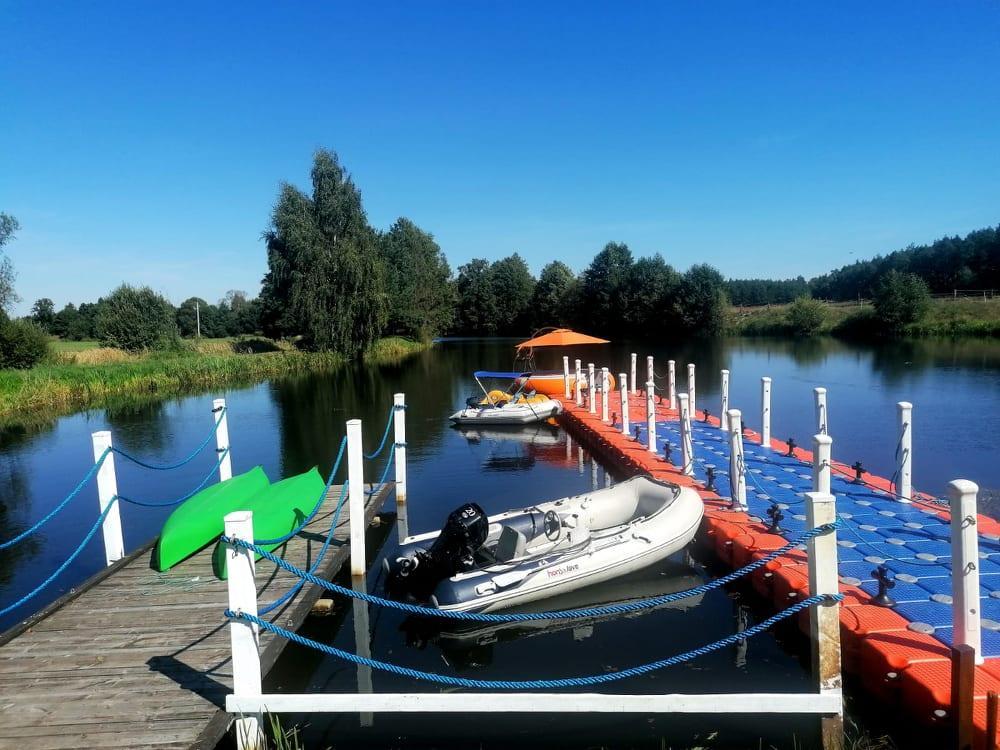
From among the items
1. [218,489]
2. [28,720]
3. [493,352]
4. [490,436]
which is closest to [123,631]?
[28,720]

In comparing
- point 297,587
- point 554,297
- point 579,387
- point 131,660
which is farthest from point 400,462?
point 554,297

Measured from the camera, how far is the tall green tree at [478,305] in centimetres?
8388

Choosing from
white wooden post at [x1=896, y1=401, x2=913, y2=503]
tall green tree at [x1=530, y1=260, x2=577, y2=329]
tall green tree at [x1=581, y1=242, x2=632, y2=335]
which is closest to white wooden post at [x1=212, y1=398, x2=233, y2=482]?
white wooden post at [x1=896, y1=401, x2=913, y2=503]

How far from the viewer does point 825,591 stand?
11.9ft

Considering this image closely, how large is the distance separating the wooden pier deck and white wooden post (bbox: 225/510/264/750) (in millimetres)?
203

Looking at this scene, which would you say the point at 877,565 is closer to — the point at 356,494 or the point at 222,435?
the point at 356,494

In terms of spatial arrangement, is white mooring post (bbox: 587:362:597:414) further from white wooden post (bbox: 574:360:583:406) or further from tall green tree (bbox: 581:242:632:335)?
tall green tree (bbox: 581:242:632:335)

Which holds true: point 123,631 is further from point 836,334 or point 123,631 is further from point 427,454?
point 836,334

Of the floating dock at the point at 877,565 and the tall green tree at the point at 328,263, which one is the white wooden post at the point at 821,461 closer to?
the floating dock at the point at 877,565

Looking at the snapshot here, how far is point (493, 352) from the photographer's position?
5238 centimetres

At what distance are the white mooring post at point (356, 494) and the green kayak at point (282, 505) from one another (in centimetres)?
95

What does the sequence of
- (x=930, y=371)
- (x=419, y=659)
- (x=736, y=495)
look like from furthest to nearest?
(x=930, y=371), (x=736, y=495), (x=419, y=659)

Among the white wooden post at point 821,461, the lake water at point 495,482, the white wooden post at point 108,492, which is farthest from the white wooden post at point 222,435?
the white wooden post at point 821,461

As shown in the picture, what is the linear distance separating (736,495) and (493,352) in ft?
147
